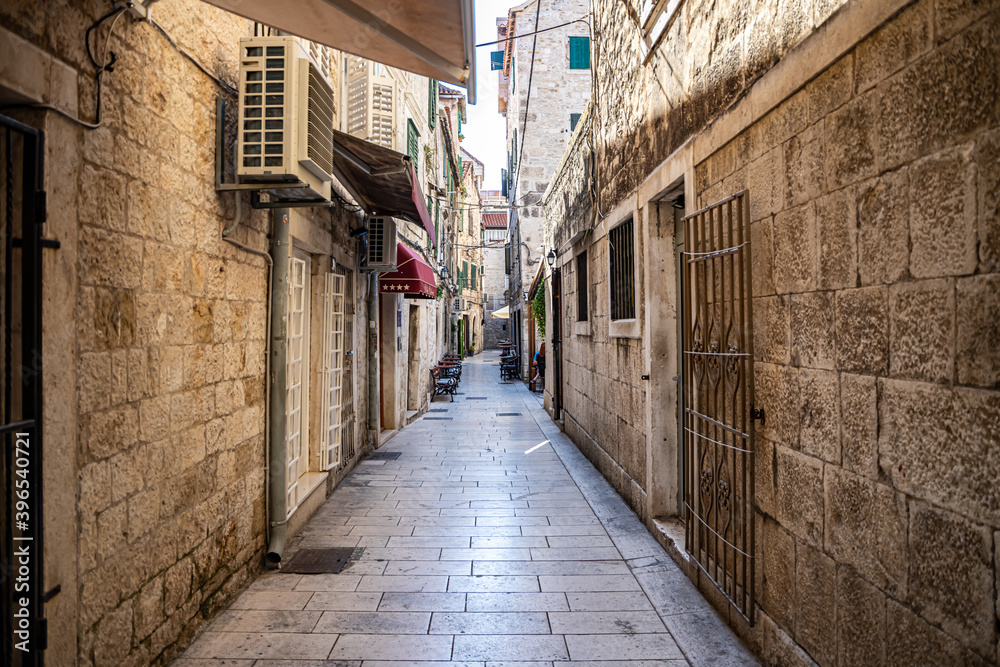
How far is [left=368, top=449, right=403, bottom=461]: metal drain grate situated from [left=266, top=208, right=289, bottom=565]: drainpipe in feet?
12.0

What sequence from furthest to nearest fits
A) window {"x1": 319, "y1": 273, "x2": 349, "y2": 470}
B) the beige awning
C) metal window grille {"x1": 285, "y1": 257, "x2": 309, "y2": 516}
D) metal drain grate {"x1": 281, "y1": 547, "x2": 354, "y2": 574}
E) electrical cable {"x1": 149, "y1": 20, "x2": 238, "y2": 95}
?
window {"x1": 319, "y1": 273, "x2": 349, "y2": 470}, metal window grille {"x1": 285, "y1": 257, "x2": 309, "y2": 516}, metal drain grate {"x1": 281, "y1": 547, "x2": 354, "y2": 574}, the beige awning, electrical cable {"x1": 149, "y1": 20, "x2": 238, "y2": 95}

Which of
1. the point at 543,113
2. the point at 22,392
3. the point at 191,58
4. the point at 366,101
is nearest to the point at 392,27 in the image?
the point at 191,58

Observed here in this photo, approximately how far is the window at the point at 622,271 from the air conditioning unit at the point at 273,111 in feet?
10.9

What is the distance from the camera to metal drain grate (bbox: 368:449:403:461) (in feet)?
26.8

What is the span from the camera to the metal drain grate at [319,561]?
14.1ft

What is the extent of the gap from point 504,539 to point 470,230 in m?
28.4

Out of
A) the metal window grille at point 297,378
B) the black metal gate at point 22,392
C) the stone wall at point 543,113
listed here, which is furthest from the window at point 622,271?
the stone wall at point 543,113

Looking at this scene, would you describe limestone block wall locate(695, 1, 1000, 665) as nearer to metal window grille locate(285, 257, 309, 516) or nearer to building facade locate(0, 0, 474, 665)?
building facade locate(0, 0, 474, 665)

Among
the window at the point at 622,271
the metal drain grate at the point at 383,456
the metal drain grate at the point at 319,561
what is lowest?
the metal drain grate at the point at 383,456

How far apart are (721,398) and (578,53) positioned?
18668 millimetres

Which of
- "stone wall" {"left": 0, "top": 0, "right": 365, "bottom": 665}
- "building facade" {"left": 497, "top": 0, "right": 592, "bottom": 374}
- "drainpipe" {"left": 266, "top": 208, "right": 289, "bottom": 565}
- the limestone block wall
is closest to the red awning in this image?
"drainpipe" {"left": 266, "top": 208, "right": 289, "bottom": 565}

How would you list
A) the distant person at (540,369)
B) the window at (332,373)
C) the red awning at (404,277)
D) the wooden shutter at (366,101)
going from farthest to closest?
1. the distant person at (540,369)
2. the red awning at (404,277)
3. the wooden shutter at (366,101)
4. the window at (332,373)

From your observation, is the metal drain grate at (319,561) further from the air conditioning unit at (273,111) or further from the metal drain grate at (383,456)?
the metal drain grate at (383,456)

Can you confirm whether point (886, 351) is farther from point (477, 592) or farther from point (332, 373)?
point (332, 373)
